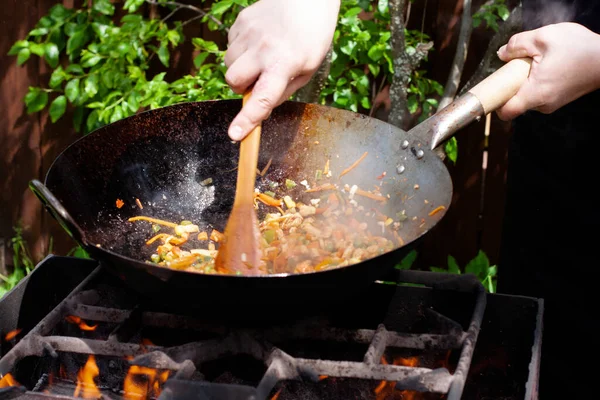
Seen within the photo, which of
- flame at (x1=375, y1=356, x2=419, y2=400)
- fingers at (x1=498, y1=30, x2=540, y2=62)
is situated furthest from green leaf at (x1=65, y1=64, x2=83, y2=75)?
flame at (x1=375, y1=356, x2=419, y2=400)

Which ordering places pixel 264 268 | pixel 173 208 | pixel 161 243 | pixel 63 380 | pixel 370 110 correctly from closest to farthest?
pixel 264 268 < pixel 63 380 < pixel 161 243 < pixel 173 208 < pixel 370 110

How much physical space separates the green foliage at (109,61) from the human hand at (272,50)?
1122 millimetres

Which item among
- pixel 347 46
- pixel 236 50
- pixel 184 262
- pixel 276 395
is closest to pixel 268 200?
pixel 184 262

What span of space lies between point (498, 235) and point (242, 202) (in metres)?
2.05

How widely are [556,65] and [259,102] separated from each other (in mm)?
742

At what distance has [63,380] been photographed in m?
1.76

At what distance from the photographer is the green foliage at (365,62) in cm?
297

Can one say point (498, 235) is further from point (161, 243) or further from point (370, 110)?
point (161, 243)

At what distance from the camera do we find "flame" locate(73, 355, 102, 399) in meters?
1.69

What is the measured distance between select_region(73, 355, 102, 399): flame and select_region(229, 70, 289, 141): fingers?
668 mm

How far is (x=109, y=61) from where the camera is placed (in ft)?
10.1

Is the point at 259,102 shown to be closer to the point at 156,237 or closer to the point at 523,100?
the point at 156,237

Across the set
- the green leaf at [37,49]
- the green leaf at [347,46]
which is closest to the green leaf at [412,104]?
the green leaf at [347,46]

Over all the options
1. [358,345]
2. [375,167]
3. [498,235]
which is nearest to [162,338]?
[358,345]
